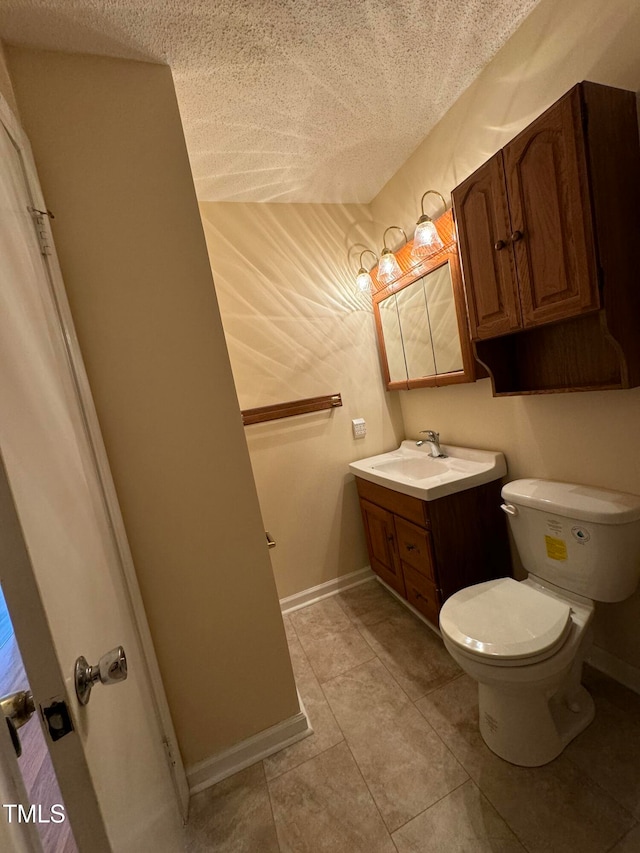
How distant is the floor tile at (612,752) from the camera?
1005 mm

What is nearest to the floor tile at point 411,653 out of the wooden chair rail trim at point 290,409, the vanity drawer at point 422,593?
the vanity drawer at point 422,593

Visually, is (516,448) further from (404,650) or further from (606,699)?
(404,650)

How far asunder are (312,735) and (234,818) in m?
0.34

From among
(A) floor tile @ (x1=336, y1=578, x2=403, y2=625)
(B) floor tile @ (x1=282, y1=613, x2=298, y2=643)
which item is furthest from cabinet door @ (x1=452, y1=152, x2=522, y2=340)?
(B) floor tile @ (x1=282, y1=613, x2=298, y2=643)

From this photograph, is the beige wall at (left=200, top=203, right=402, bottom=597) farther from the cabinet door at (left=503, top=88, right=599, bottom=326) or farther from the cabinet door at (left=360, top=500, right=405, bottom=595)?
the cabinet door at (left=503, top=88, right=599, bottom=326)

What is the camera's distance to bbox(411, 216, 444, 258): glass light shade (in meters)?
1.58

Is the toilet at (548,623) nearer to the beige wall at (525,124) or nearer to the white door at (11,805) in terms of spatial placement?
the beige wall at (525,124)

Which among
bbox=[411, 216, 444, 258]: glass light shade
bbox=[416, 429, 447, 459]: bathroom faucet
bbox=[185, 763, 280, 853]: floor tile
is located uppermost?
bbox=[411, 216, 444, 258]: glass light shade

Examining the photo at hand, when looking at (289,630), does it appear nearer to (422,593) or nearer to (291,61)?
(422,593)

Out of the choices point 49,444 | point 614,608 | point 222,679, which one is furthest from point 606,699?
point 49,444

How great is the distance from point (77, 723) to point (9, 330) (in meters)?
0.61

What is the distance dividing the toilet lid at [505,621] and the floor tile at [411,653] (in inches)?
19.5

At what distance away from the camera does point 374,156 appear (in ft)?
5.78

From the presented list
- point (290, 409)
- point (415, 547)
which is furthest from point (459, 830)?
point (290, 409)
